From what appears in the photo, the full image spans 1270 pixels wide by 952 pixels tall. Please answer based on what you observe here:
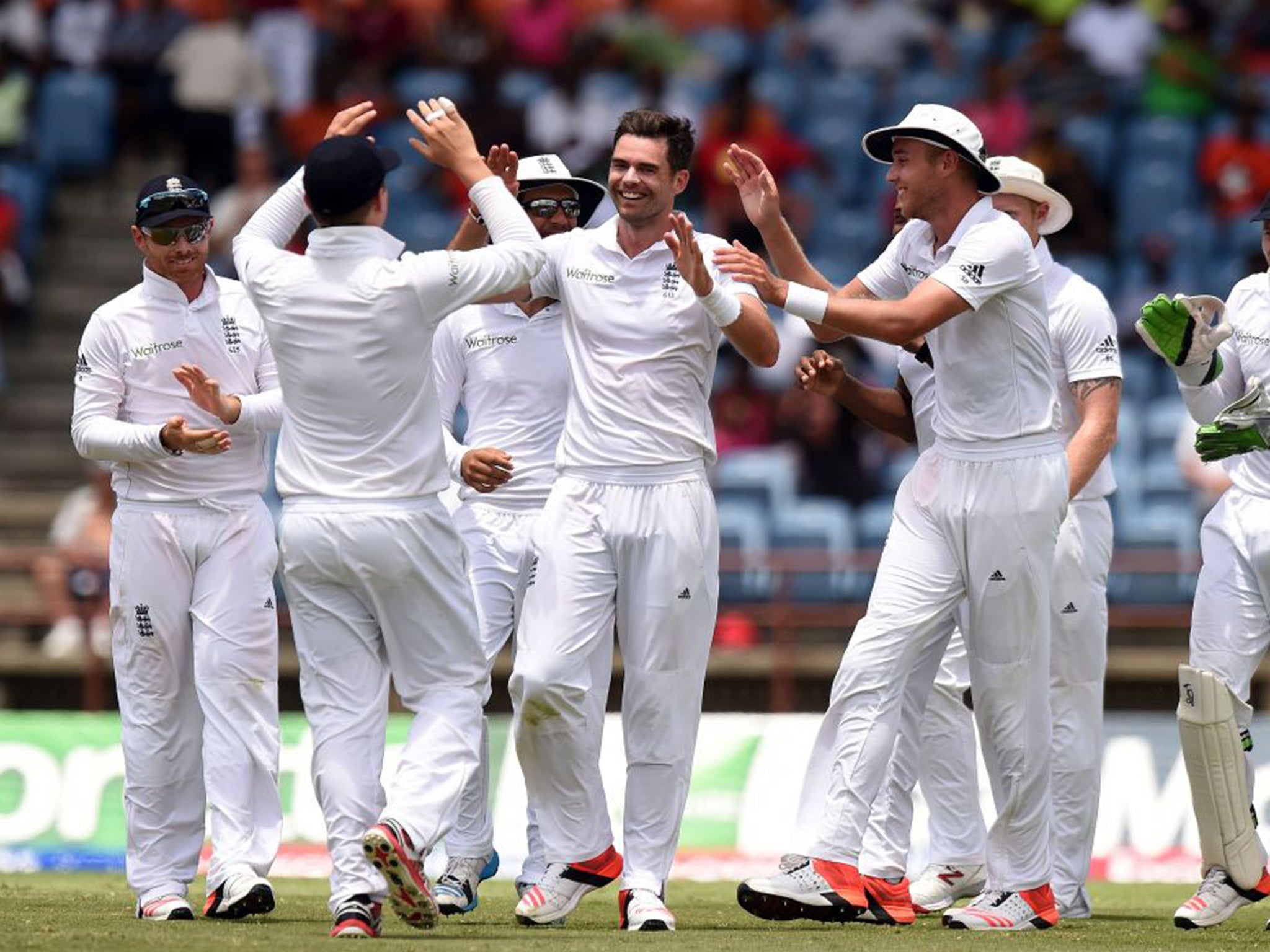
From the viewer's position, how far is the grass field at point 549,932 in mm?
7520

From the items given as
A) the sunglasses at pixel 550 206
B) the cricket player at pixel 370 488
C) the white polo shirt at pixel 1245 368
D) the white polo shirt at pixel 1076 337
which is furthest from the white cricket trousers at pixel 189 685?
the white polo shirt at pixel 1245 368

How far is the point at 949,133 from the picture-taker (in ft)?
27.8

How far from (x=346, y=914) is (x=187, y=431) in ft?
6.35

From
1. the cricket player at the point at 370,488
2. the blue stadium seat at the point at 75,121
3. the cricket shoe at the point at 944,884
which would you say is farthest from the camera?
the blue stadium seat at the point at 75,121

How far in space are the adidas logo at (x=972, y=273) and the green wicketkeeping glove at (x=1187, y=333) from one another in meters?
0.68

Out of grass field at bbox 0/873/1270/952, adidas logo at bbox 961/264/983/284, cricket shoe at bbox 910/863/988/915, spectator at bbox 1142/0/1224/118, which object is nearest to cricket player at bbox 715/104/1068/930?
adidas logo at bbox 961/264/983/284

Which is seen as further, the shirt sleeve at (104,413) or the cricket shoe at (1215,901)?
the cricket shoe at (1215,901)

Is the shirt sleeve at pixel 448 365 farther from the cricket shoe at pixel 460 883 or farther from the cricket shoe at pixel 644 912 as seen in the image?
the cricket shoe at pixel 644 912

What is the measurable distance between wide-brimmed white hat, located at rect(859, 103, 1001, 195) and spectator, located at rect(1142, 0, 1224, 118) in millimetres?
11436

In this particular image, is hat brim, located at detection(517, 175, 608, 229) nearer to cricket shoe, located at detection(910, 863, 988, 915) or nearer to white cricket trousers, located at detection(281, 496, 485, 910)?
white cricket trousers, located at detection(281, 496, 485, 910)

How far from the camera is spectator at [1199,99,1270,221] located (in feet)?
60.1

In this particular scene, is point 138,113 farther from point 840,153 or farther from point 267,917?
point 267,917

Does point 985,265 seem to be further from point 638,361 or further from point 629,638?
point 629,638

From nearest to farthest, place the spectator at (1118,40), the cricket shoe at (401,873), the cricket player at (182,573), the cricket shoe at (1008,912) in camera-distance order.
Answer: the cricket shoe at (401,873)
the cricket shoe at (1008,912)
the cricket player at (182,573)
the spectator at (1118,40)
